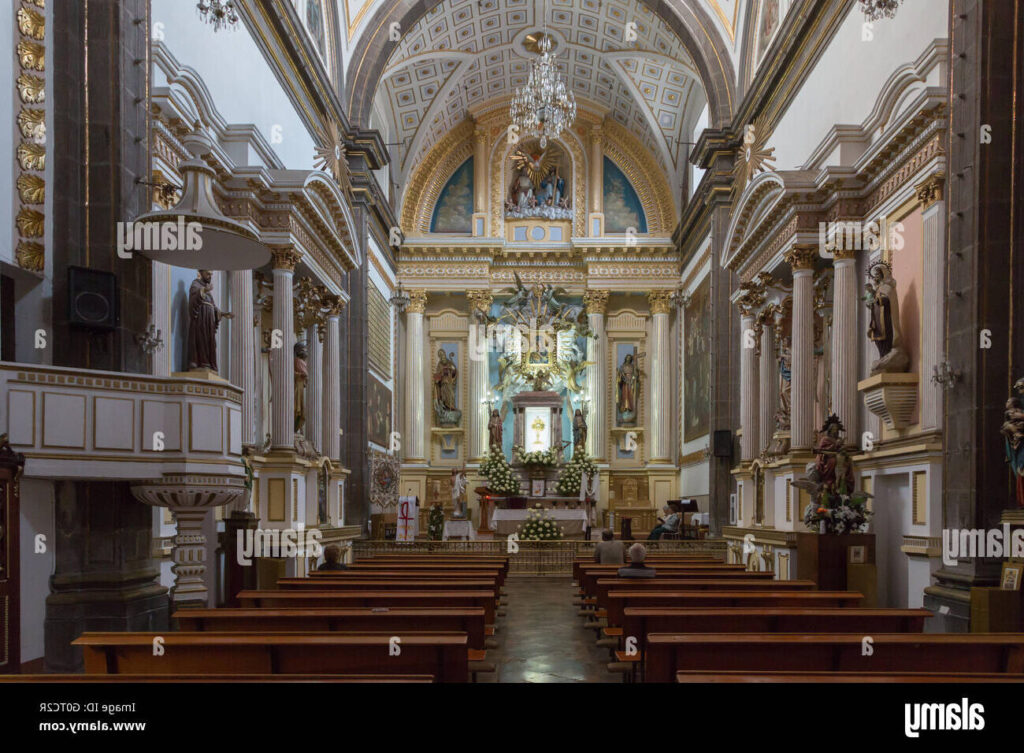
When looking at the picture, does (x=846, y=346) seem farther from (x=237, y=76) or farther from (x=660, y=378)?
(x=660, y=378)

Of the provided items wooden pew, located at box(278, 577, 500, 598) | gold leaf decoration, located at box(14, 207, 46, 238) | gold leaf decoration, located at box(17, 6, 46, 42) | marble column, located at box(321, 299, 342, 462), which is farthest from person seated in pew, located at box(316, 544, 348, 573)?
marble column, located at box(321, 299, 342, 462)

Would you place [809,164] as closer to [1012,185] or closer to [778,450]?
[778,450]

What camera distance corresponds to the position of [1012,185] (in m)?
8.61

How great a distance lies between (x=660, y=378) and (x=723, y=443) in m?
7.68

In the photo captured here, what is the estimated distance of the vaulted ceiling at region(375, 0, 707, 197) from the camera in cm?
2284

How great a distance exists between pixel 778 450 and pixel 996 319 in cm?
621

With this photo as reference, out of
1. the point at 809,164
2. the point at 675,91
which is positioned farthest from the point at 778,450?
the point at 675,91

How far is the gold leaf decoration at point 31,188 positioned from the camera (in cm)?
773

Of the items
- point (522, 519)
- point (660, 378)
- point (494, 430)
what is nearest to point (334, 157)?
point (522, 519)

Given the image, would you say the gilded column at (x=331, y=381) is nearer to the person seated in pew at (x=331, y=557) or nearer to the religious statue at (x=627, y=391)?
the person seated in pew at (x=331, y=557)

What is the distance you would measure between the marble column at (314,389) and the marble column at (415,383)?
1021 centimetres

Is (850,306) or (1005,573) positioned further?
(850,306)

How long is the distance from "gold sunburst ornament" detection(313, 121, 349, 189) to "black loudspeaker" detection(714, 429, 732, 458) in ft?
30.5
